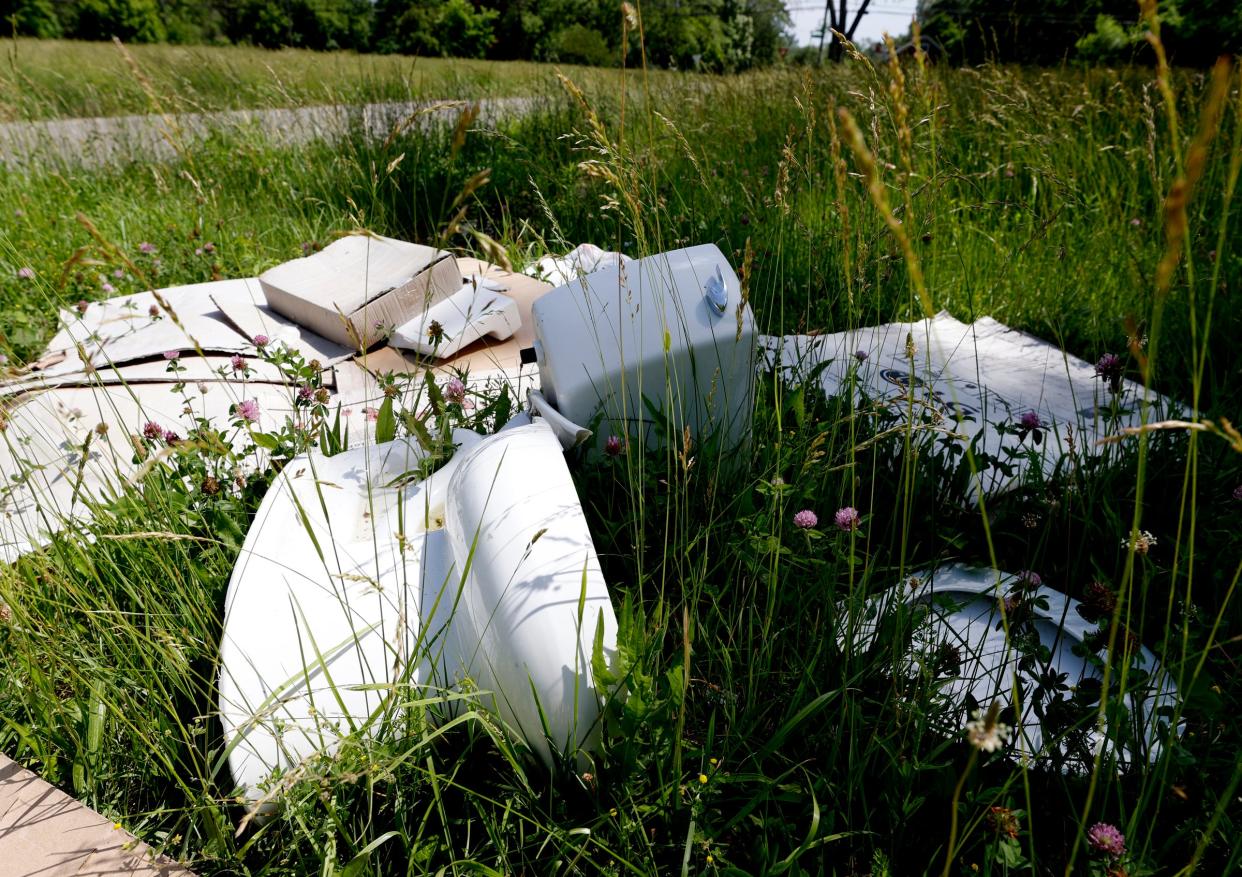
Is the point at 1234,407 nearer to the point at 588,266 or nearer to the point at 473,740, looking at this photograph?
the point at 588,266

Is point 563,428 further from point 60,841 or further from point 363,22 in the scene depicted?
point 363,22

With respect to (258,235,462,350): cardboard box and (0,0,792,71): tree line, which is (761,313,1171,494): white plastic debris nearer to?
(258,235,462,350): cardboard box

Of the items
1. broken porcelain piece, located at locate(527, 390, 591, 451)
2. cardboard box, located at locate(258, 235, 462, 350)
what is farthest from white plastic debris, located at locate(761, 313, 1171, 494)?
cardboard box, located at locate(258, 235, 462, 350)

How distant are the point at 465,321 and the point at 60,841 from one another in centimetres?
187

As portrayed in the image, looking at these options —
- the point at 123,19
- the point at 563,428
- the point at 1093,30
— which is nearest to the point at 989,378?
the point at 563,428

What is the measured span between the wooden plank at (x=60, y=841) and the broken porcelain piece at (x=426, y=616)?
21 centimetres

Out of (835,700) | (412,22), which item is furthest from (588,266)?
(412,22)

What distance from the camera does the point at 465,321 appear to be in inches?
110

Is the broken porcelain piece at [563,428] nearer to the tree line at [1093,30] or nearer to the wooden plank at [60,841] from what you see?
the wooden plank at [60,841]

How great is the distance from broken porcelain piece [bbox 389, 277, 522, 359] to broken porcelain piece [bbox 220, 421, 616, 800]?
1095 millimetres

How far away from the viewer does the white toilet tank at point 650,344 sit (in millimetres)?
1717

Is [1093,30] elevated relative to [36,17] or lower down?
lower down

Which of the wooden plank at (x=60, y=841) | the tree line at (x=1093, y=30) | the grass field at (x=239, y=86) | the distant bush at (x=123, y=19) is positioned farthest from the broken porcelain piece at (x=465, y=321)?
the distant bush at (x=123, y=19)

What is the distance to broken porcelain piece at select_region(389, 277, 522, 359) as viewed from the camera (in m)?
2.71
